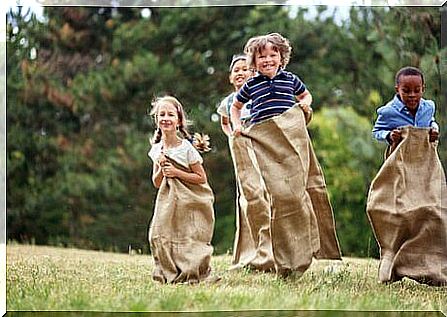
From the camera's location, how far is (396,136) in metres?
4.21

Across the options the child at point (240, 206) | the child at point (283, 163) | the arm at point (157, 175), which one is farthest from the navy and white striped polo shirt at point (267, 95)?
the arm at point (157, 175)

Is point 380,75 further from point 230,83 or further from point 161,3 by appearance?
point 161,3

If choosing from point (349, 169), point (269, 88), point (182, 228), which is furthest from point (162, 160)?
point (349, 169)

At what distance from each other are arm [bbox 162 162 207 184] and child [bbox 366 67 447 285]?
0.83 meters

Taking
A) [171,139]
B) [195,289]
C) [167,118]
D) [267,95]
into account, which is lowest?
[195,289]

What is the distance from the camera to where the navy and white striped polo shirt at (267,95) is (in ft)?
13.8

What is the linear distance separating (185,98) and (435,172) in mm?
1322

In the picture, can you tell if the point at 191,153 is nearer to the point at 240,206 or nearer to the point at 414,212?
the point at 240,206

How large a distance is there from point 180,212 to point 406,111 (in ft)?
3.91

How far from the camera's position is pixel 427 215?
418 centimetres

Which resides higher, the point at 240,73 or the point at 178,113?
the point at 240,73

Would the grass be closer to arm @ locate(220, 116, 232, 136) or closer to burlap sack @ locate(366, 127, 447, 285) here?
burlap sack @ locate(366, 127, 447, 285)

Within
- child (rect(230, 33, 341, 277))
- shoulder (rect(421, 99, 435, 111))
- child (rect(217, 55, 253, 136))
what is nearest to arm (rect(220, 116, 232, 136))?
child (rect(217, 55, 253, 136))

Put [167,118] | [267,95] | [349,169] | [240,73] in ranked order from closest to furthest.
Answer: [267,95] < [167,118] < [240,73] < [349,169]
